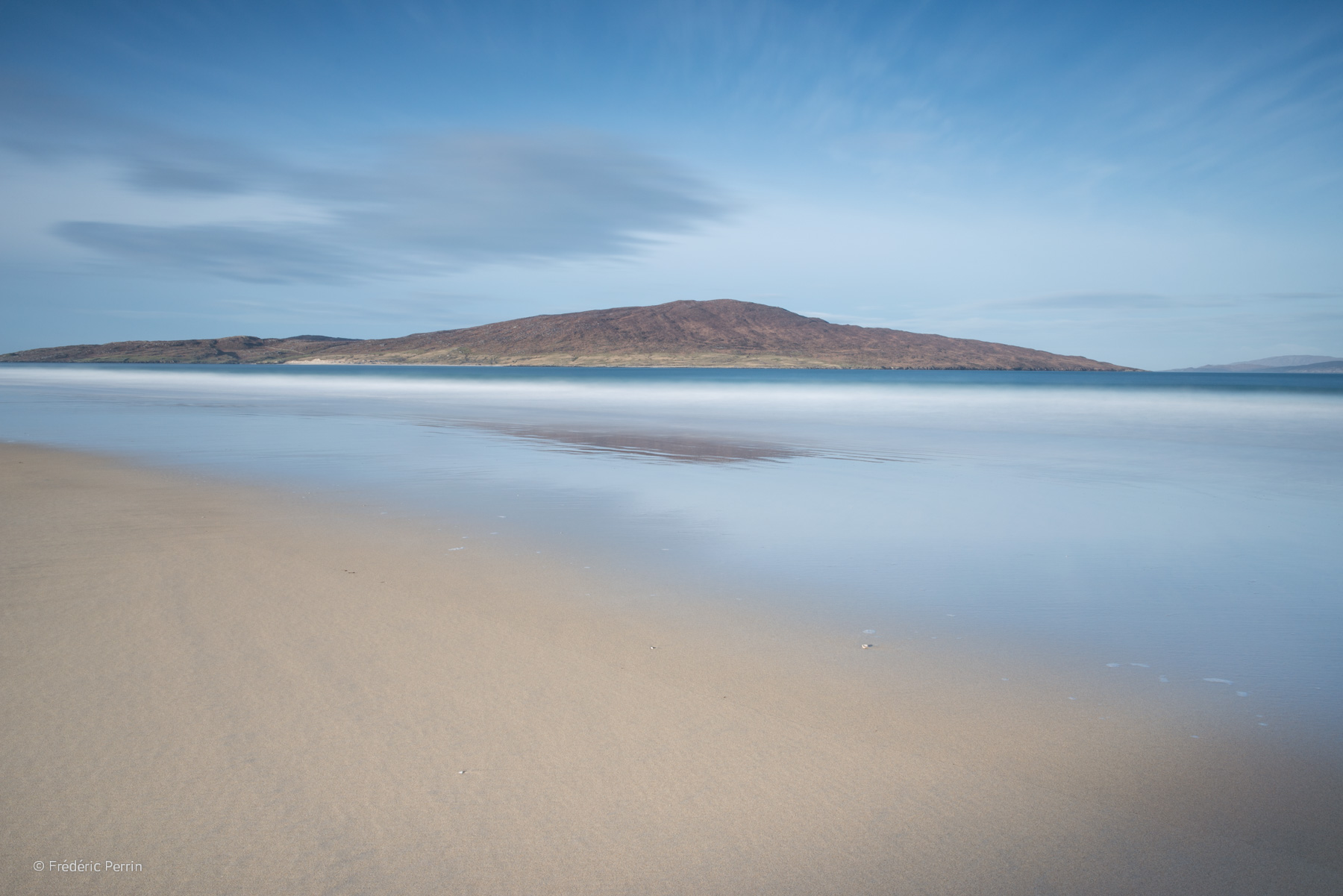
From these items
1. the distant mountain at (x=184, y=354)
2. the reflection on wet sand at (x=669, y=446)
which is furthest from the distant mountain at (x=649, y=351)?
the reflection on wet sand at (x=669, y=446)

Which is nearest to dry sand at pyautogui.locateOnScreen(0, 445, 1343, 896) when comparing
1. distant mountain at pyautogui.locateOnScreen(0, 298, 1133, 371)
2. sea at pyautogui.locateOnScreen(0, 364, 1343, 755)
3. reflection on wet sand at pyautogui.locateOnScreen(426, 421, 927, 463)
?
sea at pyautogui.locateOnScreen(0, 364, 1343, 755)

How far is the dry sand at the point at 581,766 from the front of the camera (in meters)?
2.21

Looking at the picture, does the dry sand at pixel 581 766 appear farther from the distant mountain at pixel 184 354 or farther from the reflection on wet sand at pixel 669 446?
the distant mountain at pixel 184 354

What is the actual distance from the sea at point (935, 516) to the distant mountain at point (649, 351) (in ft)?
477

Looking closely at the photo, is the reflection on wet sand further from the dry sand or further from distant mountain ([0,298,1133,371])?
distant mountain ([0,298,1133,371])

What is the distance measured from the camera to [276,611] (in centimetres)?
433

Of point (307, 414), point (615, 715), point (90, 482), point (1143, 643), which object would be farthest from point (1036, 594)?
point (307, 414)

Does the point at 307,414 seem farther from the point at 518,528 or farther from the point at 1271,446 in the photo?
the point at 1271,446

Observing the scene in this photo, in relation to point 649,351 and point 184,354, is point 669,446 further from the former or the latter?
point 184,354

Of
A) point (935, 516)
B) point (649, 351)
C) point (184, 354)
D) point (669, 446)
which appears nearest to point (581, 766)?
point (935, 516)

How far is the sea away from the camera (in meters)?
4.21

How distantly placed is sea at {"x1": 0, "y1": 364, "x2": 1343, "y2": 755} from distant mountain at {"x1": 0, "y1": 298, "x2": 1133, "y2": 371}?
14528 centimetres

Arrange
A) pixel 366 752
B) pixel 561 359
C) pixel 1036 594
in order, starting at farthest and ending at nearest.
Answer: pixel 561 359 < pixel 1036 594 < pixel 366 752

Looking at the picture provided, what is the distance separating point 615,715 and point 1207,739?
2371mm
